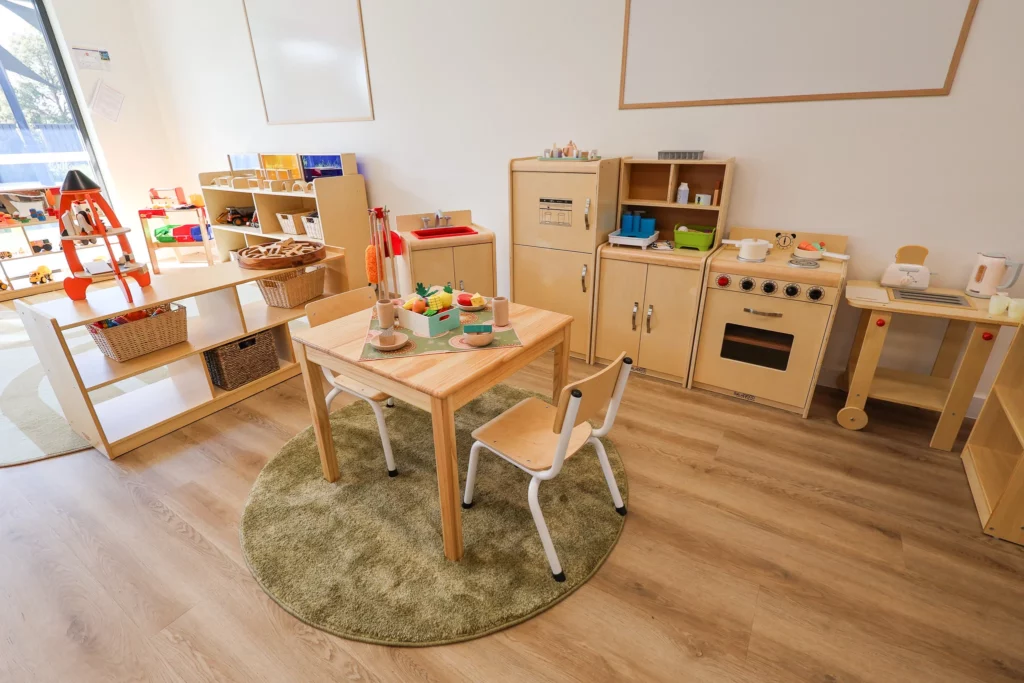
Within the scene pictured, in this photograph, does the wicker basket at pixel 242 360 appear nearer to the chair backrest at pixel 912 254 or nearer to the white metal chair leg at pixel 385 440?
the white metal chair leg at pixel 385 440

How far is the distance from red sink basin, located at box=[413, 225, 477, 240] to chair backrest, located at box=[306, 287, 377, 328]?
88 centimetres

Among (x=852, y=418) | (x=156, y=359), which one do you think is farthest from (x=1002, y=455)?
(x=156, y=359)

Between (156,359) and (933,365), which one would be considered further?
(933,365)

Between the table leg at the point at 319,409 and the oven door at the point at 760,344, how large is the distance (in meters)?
2.03

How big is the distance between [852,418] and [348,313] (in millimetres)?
2570

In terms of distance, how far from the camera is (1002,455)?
219cm

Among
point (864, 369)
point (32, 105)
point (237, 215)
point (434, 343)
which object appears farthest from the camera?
point (237, 215)

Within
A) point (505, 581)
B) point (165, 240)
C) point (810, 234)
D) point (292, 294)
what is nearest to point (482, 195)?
point (292, 294)

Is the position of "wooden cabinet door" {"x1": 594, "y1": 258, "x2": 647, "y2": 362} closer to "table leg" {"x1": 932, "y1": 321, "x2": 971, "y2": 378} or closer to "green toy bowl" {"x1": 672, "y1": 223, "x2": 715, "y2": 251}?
"green toy bowl" {"x1": 672, "y1": 223, "x2": 715, "y2": 251}

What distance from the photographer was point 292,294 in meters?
3.06

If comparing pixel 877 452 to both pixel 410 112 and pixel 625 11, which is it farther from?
pixel 410 112

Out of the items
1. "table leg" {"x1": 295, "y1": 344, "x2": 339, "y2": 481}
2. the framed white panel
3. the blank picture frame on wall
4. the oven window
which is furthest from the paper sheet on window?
the oven window

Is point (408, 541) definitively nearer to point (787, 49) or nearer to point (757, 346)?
point (757, 346)

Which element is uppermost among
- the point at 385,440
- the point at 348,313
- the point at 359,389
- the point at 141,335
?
the point at 348,313
